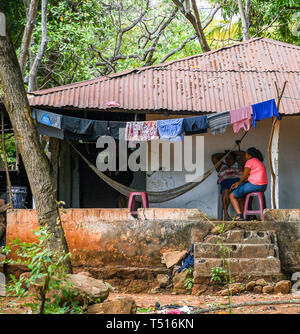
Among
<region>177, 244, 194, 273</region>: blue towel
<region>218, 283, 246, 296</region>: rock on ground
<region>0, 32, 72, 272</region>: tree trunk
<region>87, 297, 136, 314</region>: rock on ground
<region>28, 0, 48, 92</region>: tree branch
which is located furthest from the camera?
<region>28, 0, 48, 92</region>: tree branch

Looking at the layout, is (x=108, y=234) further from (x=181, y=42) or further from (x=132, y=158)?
(x=181, y=42)

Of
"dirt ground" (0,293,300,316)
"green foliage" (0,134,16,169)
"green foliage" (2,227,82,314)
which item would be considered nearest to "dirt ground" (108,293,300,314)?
"dirt ground" (0,293,300,316)

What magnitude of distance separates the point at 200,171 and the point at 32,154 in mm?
4618

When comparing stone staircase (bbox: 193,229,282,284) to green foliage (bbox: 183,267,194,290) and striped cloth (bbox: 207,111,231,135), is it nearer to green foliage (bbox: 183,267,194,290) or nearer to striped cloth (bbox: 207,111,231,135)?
green foliage (bbox: 183,267,194,290)

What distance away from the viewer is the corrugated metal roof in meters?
9.84

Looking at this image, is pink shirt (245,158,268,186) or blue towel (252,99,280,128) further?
pink shirt (245,158,268,186)

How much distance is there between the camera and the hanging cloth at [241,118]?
29.0ft

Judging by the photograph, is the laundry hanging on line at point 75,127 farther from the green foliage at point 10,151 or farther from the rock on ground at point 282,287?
the green foliage at point 10,151

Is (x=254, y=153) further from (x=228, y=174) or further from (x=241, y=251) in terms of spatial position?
(x=241, y=251)

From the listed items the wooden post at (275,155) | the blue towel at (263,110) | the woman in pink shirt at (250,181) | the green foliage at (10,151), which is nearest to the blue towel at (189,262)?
the woman in pink shirt at (250,181)

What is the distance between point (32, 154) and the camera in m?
6.58

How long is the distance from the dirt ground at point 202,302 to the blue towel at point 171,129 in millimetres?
2795

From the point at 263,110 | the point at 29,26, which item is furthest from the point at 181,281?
the point at 29,26

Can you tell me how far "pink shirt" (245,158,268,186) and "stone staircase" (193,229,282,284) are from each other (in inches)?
45.9
